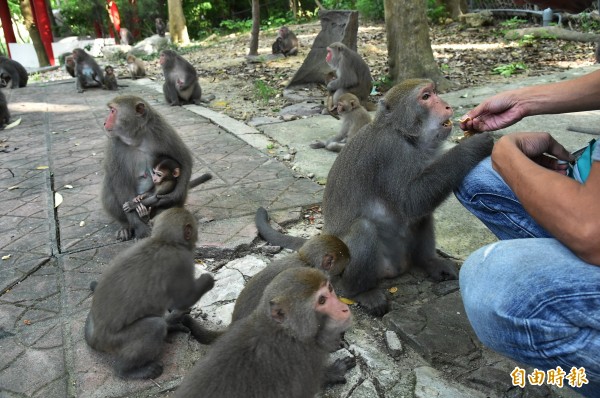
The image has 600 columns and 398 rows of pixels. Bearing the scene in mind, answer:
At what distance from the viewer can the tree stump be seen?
33.7 feet

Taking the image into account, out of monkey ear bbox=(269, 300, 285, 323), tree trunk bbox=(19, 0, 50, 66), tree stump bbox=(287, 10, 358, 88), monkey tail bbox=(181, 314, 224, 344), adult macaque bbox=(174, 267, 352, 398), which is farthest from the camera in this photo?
tree trunk bbox=(19, 0, 50, 66)

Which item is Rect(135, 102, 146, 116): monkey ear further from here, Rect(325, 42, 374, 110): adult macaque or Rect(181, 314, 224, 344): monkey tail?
Rect(325, 42, 374, 110): adult macaque

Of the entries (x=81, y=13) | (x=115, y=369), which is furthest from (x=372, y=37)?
(x=81, y=13)

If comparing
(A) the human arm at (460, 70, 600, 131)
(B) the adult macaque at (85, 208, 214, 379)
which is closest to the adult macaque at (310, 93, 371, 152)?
(A) the human arm at (460, 70, 600, 131)

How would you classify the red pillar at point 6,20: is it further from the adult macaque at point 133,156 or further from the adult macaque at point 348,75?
the adult macaque at point 133,156

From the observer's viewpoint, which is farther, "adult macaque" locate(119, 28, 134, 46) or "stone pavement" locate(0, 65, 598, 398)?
"adult macaque" locate(119, 28, 134, 46)

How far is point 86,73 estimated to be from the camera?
41.5 feet

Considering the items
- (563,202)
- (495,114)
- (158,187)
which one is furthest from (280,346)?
(158,187)

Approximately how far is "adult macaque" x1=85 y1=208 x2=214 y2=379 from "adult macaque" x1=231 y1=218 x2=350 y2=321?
1.09 feet

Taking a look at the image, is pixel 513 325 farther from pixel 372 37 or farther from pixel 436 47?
pixel 372 37

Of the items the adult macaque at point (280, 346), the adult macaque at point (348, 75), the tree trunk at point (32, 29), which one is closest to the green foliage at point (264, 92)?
the adult macaque at point (348, 75)

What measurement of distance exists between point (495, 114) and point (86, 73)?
11.6 meters

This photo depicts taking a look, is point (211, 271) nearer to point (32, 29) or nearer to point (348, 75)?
point (348, 75)

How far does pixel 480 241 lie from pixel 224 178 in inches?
108
